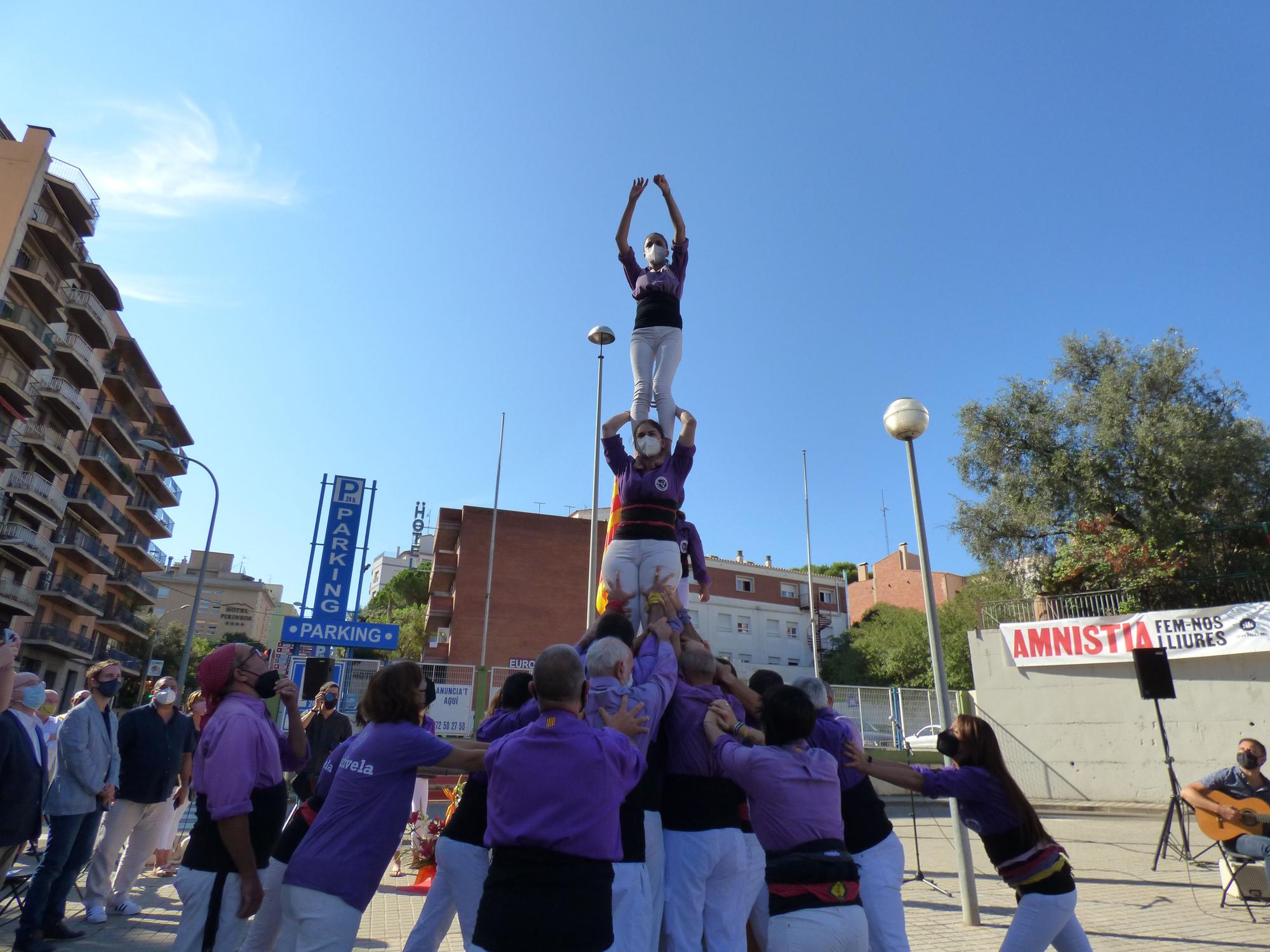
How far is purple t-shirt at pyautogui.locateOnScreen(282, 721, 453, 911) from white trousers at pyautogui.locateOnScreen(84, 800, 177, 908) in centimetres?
450

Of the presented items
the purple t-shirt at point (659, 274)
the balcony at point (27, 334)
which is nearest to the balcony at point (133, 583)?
the balcony at point (27, 334)

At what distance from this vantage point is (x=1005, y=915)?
7848 millimetres

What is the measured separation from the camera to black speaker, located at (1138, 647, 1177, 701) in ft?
37.7

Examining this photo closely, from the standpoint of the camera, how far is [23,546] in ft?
127

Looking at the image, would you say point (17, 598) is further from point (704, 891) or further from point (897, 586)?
point (897, 586)

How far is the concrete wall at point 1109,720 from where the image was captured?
18062mm

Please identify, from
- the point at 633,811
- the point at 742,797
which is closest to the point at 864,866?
the point at 742,797

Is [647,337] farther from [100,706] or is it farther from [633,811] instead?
[100,706]

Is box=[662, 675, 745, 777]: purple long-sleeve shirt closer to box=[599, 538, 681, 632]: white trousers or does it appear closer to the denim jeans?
box=[599, 538, 681, 632]: white trousers

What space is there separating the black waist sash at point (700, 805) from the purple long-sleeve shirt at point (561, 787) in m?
1.11

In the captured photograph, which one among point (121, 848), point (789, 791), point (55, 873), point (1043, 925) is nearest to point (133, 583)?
point (121, 848)

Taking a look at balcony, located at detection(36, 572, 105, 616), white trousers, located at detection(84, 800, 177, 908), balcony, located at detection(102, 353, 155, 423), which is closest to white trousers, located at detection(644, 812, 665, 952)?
white trousers, located at detection(84, 800, 177, 908)

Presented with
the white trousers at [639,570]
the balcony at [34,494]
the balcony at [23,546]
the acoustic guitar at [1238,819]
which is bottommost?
the acoustic guitar at [1238,819]

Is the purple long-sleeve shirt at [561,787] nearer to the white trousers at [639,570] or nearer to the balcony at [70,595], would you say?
the white trousers at [639,570]
